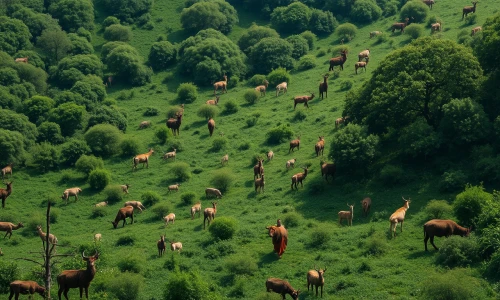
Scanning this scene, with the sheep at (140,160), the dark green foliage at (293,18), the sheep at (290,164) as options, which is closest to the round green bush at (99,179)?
the sheep at (140,160)

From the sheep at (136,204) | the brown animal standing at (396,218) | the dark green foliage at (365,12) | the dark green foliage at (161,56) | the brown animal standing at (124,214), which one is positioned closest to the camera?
the brown animal standing at (396,218)

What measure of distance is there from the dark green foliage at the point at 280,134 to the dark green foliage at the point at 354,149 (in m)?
9.58

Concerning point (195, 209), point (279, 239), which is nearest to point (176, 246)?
point (279, 239)

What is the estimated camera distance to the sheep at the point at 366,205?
4159cm

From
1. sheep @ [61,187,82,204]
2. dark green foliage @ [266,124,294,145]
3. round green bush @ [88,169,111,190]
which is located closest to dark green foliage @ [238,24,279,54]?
dark green foliage @ [266,124,294,145]

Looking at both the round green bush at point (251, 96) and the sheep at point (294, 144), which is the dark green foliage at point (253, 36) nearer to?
the round green bush at point (251, 96)

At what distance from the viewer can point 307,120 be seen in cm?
5962

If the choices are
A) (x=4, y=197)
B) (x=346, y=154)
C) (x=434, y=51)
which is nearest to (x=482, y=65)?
(x=434, y=51)

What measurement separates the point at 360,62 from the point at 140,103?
2138cm

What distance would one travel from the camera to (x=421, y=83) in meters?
46.9

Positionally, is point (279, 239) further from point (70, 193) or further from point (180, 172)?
point (70, 193)

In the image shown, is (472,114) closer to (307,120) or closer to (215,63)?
(307,120)

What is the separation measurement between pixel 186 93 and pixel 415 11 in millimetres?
26069

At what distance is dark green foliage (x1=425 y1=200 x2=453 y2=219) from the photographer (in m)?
38.3
